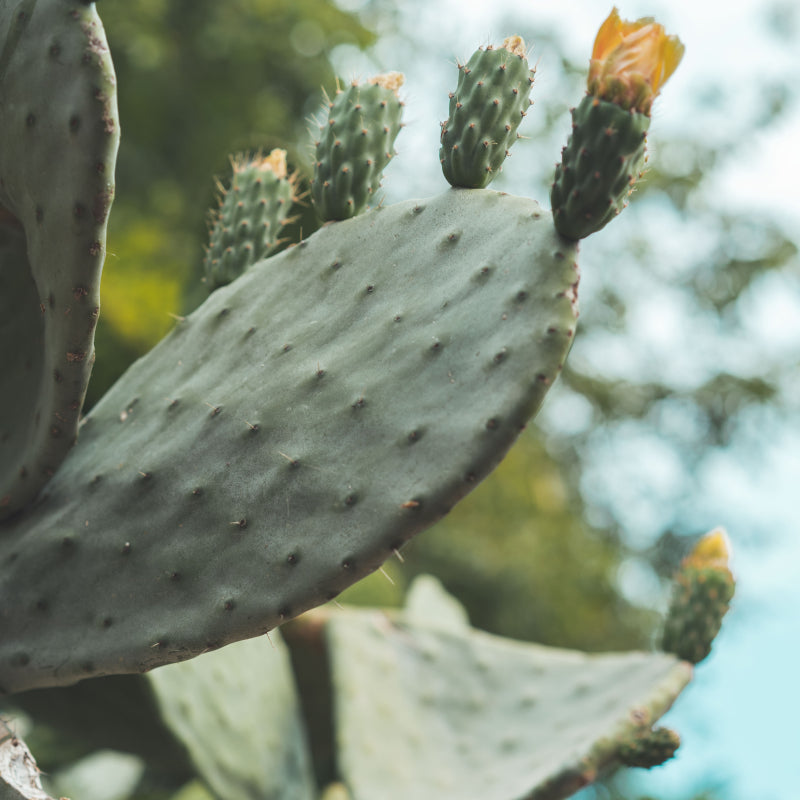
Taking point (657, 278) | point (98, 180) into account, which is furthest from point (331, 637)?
point (657, 278)

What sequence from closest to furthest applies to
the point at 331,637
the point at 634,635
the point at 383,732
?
the point at 383,732 → the point at 331,637 → the point at 634,635

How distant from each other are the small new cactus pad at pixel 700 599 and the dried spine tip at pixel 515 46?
94 cm

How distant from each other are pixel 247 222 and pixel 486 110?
421 mm

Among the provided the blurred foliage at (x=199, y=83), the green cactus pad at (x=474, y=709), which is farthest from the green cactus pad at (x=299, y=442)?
the blurred foliage at (x=199, y=83)

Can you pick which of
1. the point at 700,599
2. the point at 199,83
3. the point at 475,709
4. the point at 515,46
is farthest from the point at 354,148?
the point at 199,83

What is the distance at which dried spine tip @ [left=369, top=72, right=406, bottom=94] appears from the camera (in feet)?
3.65

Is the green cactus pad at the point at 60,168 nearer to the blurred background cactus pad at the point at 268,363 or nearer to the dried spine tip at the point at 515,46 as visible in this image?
the blurred background cactus pad at the point at 268,363

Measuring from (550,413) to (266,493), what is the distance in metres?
7.27

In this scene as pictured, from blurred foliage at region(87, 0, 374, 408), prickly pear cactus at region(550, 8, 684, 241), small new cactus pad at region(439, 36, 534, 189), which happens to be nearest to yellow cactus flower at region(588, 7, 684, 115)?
prickly pear cactus at region(550, 8, 684, 241)

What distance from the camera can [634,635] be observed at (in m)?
6.30

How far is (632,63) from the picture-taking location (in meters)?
0.82

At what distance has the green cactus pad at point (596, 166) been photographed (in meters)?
0.82

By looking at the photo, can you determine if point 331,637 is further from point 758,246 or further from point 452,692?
point 758,246

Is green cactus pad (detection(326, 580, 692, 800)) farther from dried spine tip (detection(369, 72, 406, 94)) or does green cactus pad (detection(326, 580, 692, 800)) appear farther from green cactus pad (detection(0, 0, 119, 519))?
dried spine tip (detection(369, 72, 406, 94))
